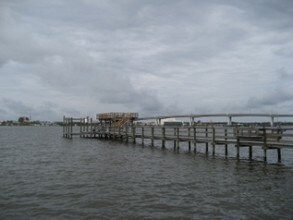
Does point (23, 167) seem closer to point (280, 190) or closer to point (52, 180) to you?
point (52, 180)

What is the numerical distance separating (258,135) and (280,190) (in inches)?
387

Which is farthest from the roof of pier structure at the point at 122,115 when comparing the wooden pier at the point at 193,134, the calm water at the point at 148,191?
the calm water at the point at 148,191

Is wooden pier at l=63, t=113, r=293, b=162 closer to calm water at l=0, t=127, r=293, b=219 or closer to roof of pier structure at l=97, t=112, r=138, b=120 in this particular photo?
roof of pier structure at l=97, t=112, r=138, b=120

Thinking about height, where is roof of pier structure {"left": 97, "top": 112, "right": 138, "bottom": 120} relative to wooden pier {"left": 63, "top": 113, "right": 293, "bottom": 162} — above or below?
above

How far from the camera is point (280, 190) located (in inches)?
642

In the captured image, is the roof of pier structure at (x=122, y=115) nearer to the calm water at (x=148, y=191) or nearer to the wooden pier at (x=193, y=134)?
the wooden pier at (x=193, y=134)

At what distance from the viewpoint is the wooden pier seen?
24984 millimetres

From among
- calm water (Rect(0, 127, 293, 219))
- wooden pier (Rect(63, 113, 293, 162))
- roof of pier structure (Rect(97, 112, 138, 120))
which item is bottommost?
calm water (Rect(0, 127, 293, 219))

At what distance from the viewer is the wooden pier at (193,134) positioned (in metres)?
25.0

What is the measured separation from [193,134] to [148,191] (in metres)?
19.6

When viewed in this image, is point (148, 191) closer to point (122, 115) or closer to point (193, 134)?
point (193, 134)

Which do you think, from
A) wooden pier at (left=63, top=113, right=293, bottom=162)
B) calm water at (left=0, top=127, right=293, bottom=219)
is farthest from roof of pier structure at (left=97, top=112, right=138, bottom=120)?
calm water at (left=0, top=127, right=293, bottom=219)

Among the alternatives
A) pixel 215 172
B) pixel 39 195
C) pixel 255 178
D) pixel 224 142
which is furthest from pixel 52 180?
pixel 224 142

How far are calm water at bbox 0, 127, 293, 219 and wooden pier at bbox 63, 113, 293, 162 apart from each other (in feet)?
6.09
